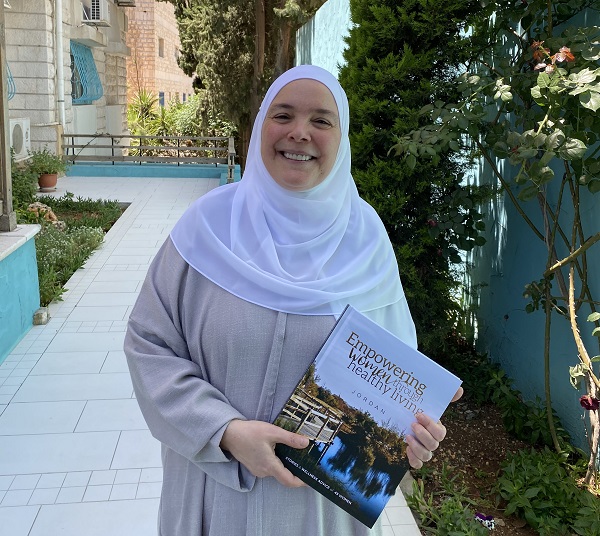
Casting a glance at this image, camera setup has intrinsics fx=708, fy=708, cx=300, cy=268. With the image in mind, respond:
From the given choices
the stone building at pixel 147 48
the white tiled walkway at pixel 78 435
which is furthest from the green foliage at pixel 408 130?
the stone building at pixel 147 48

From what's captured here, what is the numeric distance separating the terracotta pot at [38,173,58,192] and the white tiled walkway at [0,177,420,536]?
5.53m

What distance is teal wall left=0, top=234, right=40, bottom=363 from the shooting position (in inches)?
185

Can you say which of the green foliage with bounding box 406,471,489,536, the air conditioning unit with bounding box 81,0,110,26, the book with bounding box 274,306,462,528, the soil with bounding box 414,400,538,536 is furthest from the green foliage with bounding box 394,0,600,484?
the air conditioning unit with bounding box 81,0,110,26

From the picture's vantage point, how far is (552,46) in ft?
9.45

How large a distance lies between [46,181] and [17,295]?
7.04 m

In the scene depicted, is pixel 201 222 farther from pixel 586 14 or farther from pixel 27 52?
pixel 27 52

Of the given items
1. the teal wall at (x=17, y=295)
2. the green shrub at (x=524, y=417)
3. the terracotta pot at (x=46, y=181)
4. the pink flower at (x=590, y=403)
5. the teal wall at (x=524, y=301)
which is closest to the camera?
the pink flower at (x=590, y=403)

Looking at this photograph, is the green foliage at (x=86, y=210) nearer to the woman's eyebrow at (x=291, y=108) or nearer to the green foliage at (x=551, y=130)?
the green foliage at (x=551, y=130)

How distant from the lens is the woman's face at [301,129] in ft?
5.09

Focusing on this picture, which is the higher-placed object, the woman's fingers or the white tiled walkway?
the woman's fingers

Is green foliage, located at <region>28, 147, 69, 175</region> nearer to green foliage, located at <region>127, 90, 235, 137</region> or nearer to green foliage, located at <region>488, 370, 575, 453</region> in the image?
green foliage, located at <region>127, 90, 235, 137</region>

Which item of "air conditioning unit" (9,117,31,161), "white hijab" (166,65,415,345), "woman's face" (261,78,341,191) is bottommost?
"air conditioning unit" (9,117,31,161)

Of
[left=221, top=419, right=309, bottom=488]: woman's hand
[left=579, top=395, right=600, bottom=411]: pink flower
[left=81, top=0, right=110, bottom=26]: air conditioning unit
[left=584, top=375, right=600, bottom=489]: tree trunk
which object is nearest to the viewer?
[left=221, top=419, right=309, bottom=488]: woman's hand

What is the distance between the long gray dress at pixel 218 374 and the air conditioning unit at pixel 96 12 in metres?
15.2
